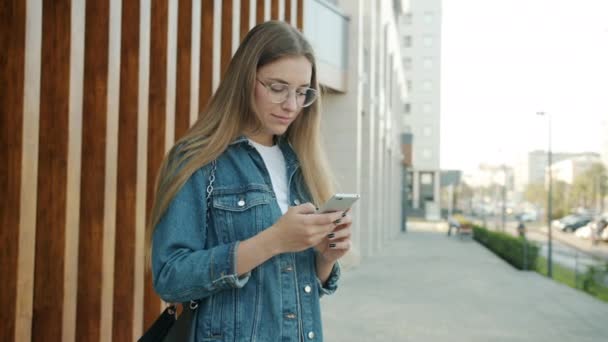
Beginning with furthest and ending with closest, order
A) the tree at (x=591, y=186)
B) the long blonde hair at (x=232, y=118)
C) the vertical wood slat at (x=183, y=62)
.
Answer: the tree at (x=591, y=186), the vertical wood slat at (x=183, y=62), the long blonde hair at (x=232, y=118)

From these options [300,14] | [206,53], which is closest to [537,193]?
[300,14]

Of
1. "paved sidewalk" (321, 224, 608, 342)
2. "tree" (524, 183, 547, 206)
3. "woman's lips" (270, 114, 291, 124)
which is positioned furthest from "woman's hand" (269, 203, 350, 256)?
"tree" (524, 183, 547, 206)

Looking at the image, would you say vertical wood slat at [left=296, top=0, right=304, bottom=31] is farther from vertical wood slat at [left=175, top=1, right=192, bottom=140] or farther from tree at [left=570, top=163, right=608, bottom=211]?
tree at [left=570, top=163, right=608, bottom=211]

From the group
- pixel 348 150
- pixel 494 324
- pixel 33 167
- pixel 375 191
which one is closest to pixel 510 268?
pixel 375 191

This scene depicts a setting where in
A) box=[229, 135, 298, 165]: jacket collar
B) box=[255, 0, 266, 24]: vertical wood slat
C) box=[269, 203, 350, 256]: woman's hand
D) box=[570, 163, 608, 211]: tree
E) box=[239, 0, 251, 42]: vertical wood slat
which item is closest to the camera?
box=[269, 203, 350, 256]: woman's hand

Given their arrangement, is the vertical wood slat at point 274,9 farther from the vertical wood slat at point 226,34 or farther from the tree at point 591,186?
the tree at point 591,186

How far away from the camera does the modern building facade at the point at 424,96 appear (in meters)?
69.7

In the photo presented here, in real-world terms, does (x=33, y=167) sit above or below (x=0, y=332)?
above

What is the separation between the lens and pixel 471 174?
12512cm

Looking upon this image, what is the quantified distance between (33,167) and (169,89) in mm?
1411

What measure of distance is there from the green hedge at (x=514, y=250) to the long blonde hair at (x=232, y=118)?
19.2 m

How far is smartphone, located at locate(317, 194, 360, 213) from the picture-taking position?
65.7 inches

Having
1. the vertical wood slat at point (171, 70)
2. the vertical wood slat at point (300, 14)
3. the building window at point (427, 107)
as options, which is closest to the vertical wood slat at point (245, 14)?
the vertical wood slat at point (171, 70)

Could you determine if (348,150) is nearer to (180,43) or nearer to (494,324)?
(494,324)
